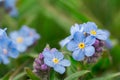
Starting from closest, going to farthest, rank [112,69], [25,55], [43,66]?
[43,66] < [25,55] < [112,69]

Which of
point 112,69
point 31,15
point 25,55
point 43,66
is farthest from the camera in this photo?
point 31,15

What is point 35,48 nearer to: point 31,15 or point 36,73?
point 31,15

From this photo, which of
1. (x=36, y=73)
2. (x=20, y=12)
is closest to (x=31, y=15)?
(x=20, y=12)

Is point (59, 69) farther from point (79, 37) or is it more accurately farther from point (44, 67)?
point (79, 37)

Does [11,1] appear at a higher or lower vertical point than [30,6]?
lower

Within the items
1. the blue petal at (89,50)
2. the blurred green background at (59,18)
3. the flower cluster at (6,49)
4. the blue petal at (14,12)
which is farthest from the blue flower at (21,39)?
the blue petal at (89,50)

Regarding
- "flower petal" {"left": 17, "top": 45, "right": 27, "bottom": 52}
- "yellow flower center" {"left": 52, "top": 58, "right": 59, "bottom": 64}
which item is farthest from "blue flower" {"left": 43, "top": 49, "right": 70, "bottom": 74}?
"flower petal" {"left": 17, "top": 45, "right": 27, "bottom": 52}

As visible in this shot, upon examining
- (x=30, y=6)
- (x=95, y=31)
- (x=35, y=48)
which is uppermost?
(x=30, y=6)
